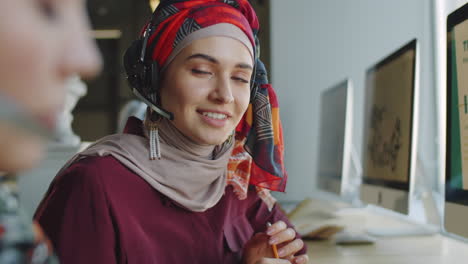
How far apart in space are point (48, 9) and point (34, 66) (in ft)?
0.11

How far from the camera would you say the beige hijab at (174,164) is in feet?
3.11

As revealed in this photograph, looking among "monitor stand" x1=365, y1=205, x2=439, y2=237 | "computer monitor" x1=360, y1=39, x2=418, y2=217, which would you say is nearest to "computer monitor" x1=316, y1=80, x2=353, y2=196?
"computer monitor" x1=360, y1=39, x2=418, y2=217

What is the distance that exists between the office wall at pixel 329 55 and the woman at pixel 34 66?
101 inches

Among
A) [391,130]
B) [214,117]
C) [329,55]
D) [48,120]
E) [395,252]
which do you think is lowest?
[395,252]

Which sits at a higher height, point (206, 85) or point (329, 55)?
point (329, 55)

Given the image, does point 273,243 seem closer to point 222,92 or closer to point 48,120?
point 222,92

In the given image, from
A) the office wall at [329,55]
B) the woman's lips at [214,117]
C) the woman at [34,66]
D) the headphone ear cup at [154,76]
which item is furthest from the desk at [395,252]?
the office wall at [329,55]

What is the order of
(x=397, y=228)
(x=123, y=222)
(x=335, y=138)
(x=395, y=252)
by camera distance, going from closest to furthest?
(x=123, y=222) < (x=395, y=252) < (x=397, y=228) < (x=335, y=138)

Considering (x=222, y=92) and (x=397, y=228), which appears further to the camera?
(x=397, y=228)

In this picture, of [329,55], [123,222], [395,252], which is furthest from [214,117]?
[329,55]

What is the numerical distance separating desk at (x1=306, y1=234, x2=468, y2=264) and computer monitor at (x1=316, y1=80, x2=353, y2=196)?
534 mm

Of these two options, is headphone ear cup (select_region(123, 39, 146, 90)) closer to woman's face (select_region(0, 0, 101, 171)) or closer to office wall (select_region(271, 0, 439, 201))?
woman's face (select_region(0, 0, 101, 171))

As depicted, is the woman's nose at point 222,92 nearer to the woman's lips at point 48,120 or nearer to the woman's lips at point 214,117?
the woman's lips at point 214,117

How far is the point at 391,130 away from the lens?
157 cm
